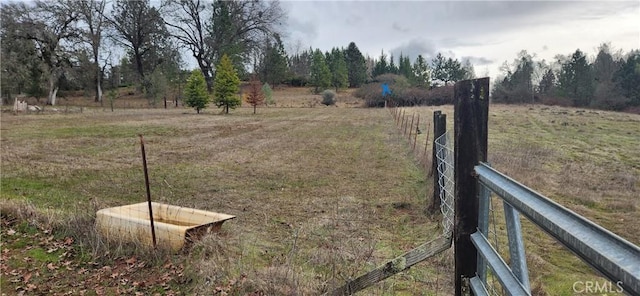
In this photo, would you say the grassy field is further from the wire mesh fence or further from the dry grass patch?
the wire mesh fence

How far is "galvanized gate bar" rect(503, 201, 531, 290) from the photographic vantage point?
1503 mm

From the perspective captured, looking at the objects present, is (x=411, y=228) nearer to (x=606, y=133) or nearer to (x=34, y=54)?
(x=606, y=133)

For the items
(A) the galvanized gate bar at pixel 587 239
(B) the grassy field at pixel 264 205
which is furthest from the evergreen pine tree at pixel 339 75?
(A) the galvanized gate bar at pixel 587 239

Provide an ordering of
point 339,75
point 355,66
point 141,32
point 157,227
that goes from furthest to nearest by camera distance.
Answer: point 355,66, point 339,75, point 141,32, point 157,227

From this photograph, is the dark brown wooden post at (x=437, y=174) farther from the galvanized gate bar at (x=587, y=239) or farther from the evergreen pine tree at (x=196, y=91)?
the evergreen pine tree at (x=196, y=91)

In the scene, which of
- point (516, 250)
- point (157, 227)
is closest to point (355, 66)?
point (157, 227)

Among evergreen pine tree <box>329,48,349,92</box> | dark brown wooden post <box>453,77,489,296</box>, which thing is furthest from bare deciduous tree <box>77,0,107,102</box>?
dark brown wooden post <box>453,77,489,296</box>

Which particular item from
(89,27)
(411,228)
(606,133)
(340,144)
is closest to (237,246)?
(411,228)

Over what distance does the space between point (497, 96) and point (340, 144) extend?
49258 mm

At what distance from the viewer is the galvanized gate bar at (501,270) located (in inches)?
59.4

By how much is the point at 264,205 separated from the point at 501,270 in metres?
5.84

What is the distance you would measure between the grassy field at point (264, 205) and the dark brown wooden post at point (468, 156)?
1.53 meters

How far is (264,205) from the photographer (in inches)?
284

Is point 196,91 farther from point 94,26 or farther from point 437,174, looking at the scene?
point 437,174
